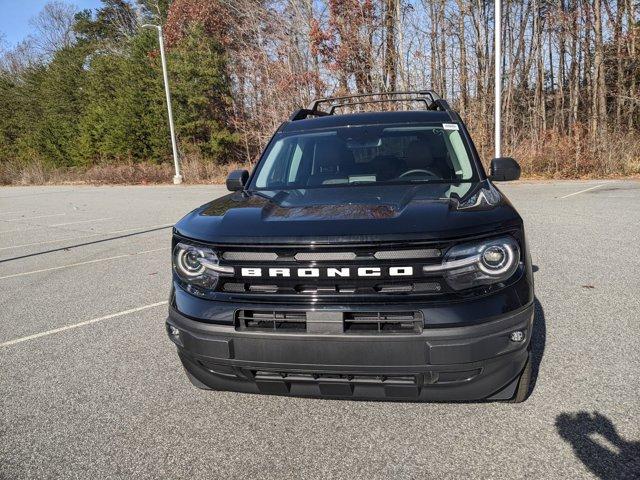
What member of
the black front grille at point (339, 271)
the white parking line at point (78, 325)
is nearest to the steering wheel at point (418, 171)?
the black front grille at point (339, 271)

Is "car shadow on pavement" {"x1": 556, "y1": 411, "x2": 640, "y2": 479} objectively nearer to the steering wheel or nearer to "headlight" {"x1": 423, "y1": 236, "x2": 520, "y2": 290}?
"headlight" {"x1": 423, "y1": 236, "x2": 520, "y2": 290}

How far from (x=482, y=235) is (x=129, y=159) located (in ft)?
128

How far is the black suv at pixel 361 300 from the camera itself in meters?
2.13

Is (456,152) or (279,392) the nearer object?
(279,392)

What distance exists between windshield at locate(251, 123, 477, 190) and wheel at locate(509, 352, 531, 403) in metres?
1.24

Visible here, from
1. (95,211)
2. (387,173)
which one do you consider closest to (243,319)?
Result: (387,173)

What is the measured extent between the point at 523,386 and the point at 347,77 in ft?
77.5

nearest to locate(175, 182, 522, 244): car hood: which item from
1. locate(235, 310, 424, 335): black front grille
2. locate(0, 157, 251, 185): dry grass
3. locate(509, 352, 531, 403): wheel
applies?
locate(235, 310, 424, 335): black front grille

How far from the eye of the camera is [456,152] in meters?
3.49

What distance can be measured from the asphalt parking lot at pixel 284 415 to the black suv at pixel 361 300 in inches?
12.0

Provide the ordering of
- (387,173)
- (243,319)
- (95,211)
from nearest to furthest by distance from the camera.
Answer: (243,319), (387,173), (95,211)

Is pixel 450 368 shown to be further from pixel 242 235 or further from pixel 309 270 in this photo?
pixel 242 235

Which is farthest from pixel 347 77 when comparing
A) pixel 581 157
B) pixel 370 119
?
pixel 370 119

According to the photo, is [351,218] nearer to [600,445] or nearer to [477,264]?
[477,264]
